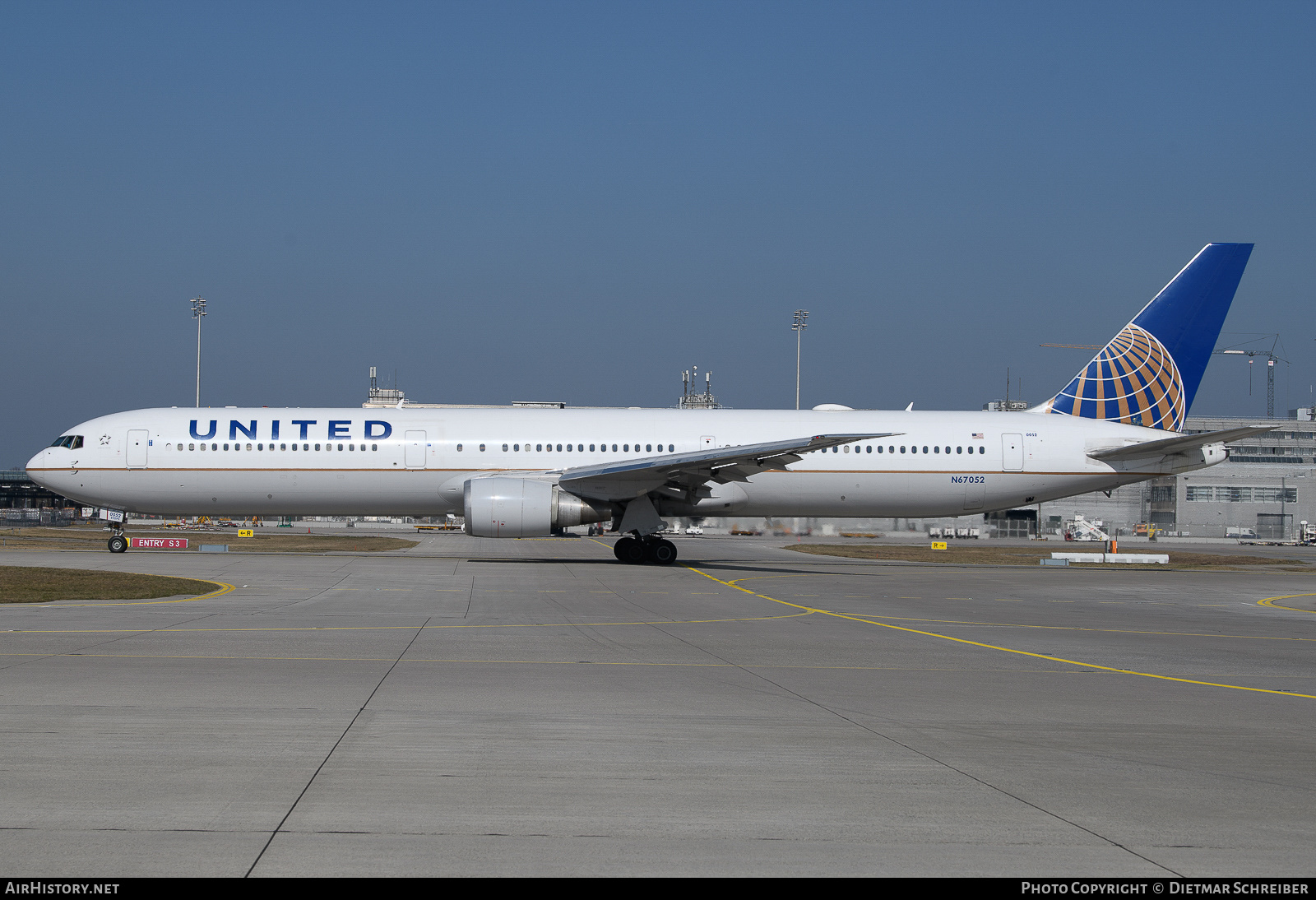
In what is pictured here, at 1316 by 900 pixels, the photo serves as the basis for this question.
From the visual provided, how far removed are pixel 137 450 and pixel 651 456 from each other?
14.4 m

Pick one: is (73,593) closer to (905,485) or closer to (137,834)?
(137,834)

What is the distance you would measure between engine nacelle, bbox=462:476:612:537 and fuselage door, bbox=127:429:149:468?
378 inches

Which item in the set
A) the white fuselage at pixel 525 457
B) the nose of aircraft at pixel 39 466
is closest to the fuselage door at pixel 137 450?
the white fuselage at pixel 525 457

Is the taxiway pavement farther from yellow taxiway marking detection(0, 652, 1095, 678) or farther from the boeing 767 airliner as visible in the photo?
the boeing 767 airliner

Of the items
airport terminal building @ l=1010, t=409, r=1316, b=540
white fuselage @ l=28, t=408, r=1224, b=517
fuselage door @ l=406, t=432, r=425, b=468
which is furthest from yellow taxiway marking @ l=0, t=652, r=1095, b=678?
airport terminal building @ l=1010, t=409, r=1316, b=540

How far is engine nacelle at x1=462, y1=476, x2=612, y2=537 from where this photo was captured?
26.0 m

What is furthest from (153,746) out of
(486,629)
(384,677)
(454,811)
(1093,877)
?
(486,629)

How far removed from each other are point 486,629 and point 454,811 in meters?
8.71

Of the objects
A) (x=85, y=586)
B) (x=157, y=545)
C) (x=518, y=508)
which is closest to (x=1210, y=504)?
(x=518, y=508)

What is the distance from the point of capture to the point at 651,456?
96.7ft

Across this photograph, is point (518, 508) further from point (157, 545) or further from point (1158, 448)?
point (1158, 448)

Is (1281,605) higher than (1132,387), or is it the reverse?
(1132,387)

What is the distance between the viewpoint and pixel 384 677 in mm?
9867
